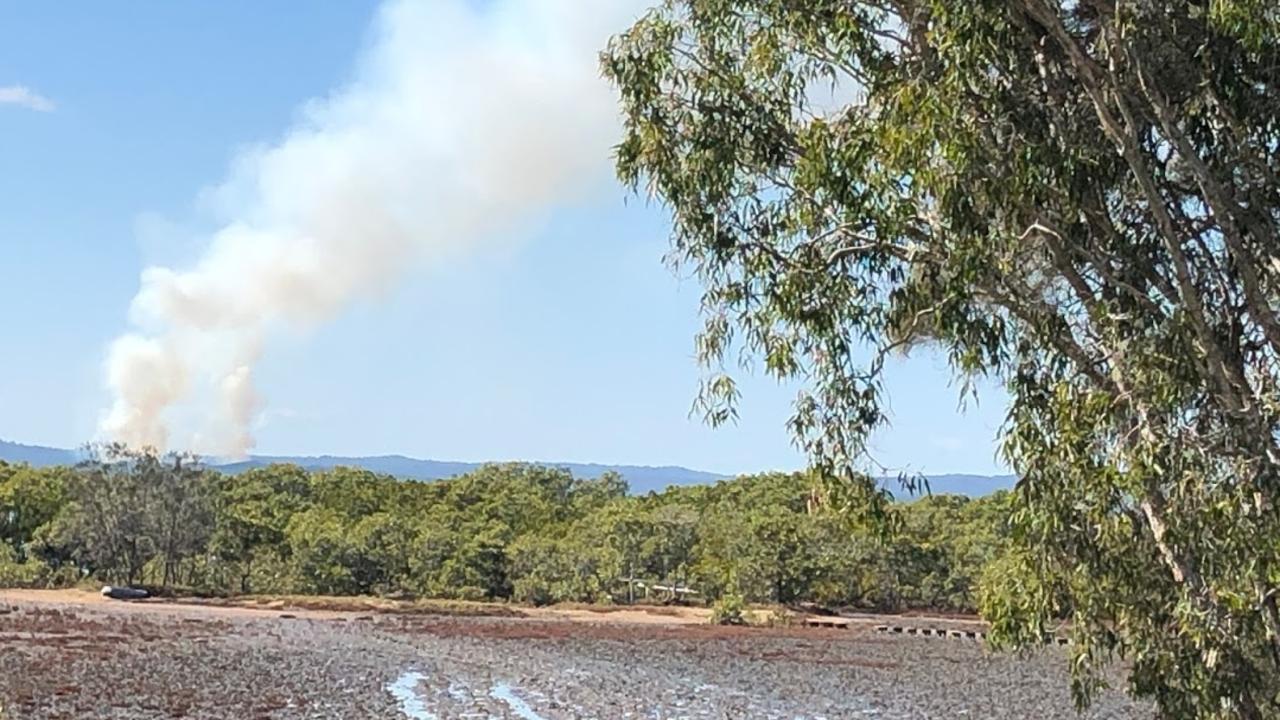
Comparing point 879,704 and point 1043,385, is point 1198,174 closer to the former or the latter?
point 1043,385

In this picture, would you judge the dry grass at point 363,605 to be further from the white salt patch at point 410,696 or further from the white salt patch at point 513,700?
the white salt patch at point 513,700

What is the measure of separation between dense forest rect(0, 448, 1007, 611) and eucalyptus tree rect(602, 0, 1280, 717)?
142 ft

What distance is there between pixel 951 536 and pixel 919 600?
10.2ft

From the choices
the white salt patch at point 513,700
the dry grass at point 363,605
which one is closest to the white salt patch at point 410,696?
the white salt patch at point 513,700

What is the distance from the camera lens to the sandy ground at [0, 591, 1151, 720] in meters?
20.0

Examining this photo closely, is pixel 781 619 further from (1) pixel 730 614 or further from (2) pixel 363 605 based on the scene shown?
(2) pixel 363 605

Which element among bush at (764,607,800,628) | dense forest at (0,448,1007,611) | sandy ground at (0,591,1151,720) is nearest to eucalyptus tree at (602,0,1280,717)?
sandy ground at (0,591,1151,720)

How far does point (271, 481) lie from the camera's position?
62.5 metres

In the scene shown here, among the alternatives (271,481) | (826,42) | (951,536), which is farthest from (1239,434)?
(271,481)

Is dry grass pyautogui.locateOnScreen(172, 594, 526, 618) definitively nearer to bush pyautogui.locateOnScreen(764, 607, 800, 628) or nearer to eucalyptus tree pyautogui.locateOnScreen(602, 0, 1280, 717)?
bush pyautogui.locateOnScreen(764, 607, 800, 628)

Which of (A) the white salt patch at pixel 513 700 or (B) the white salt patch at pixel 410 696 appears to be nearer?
(B) the white salt patch at pixel 410 696

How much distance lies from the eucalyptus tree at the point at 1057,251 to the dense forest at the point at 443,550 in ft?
142

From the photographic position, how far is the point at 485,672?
25672 millimetres

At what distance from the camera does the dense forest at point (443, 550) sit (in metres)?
51.2
